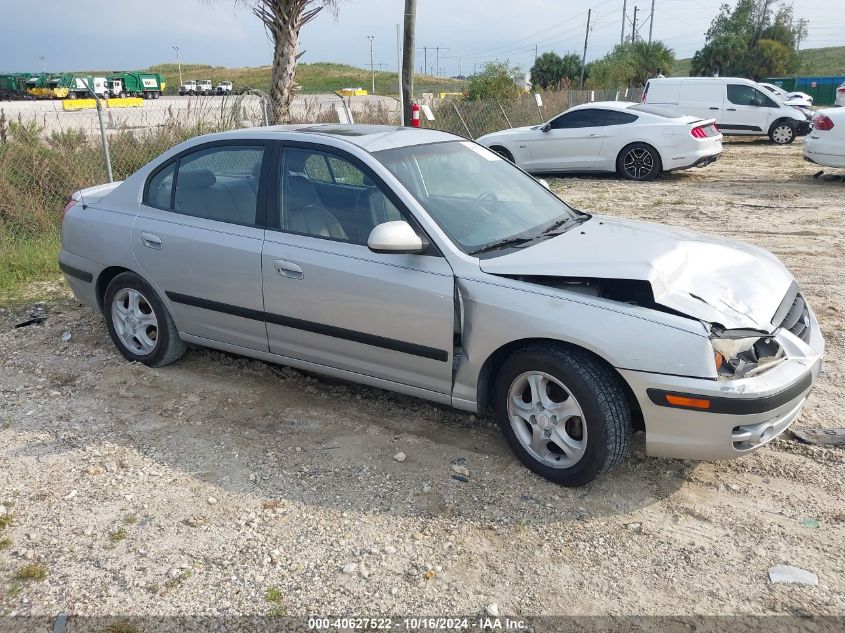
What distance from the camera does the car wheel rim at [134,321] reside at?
5.04 meters

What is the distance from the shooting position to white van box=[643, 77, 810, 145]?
19.1 metres

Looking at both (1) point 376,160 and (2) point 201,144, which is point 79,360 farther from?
(1) point 376,160

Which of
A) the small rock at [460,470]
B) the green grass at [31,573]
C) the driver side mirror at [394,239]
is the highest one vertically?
the driver side mirror at [394,239]

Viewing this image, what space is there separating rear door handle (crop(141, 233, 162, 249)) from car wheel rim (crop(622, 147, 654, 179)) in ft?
36.3

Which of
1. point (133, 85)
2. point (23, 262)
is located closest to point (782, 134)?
point (23, 262)

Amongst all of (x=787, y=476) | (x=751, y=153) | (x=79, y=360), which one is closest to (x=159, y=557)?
(x=79, y=360)

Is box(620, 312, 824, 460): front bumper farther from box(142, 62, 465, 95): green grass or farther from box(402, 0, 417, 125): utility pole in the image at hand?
box(142, 62, 465, 95): green grass

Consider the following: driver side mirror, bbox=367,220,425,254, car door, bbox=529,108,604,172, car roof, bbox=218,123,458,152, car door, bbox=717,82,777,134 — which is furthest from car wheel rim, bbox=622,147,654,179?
driver side mirror, bbox=367,220,425,254

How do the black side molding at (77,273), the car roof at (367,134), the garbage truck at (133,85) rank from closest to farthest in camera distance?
the car roof at (367,134), the black side molding at (77,273), the garbage truck at (133,85)

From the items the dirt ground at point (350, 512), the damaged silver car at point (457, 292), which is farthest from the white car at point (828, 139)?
the damaged silver car at point (457, 292)

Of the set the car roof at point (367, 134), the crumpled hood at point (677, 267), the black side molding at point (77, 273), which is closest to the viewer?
the crumpled hood at point (677, 267)

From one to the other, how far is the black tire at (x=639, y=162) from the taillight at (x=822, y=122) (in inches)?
103

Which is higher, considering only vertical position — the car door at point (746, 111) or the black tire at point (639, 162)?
the car door at point (746, 111)

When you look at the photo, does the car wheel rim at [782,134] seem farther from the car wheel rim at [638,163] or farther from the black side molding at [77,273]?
the black side molding at [77,273]
